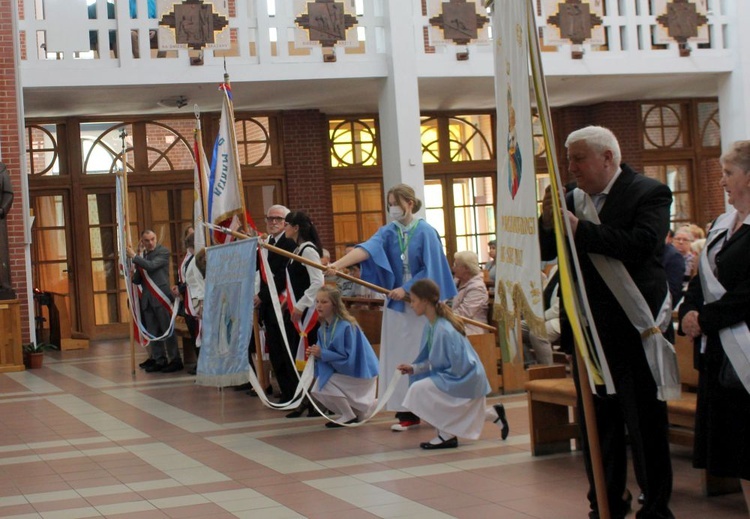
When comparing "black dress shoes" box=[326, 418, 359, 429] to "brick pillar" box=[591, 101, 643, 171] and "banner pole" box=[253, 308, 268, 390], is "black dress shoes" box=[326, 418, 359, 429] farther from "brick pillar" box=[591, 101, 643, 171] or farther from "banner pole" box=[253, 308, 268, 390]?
"brick pillar" box=[591, 101, 643, 171]

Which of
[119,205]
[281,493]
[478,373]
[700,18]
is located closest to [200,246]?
[119,205]

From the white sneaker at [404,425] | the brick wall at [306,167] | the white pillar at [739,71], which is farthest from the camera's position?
the brick wall at [306,167]

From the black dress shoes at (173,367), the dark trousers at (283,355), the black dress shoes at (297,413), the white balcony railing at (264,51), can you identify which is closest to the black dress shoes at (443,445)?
the black dress shoes at (297,413)

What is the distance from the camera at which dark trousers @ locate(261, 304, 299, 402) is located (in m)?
10.3

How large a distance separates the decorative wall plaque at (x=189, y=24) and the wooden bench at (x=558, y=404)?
1031cm

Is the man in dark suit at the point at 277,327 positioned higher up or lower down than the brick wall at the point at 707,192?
lower down

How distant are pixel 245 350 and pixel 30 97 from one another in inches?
396

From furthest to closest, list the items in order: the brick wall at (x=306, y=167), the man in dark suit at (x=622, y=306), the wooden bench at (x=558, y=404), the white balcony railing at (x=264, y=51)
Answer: the brick wall at (x=306, y=167) → the white balcony railing at (x=264, y=51) → the wooden bench at (x=558, y=404) → the man in dark suit at (x=622, y=306)

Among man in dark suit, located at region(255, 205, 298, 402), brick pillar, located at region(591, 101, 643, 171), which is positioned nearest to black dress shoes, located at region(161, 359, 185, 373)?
man in dark suit, located at region(255, 205, 298, 402)

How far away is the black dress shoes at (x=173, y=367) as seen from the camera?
14238 mm

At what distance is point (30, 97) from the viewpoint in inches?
684

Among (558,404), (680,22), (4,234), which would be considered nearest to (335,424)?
(558,404)

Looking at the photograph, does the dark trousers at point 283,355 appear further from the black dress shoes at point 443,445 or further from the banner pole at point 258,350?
the black dress shoes at point 443,445

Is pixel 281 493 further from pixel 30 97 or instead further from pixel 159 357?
pixel 30 97
